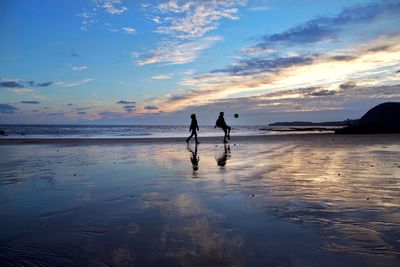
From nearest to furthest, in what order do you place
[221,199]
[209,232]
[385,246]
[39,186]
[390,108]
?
[385,246]
[209,232]
[221,199]
[39,186]
[390,108]

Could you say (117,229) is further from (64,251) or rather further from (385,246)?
(385,246)

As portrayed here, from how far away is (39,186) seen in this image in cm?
907

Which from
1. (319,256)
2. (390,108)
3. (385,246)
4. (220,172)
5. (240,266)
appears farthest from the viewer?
(390,108)

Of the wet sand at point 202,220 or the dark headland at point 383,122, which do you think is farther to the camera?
the dark headland at point 383,122

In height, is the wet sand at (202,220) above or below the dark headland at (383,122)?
below

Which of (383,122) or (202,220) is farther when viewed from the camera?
(383,122)

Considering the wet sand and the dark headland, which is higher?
the dark headland

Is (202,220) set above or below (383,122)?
below

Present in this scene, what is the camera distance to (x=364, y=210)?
245 inches

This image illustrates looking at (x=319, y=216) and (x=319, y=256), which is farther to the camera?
(x=319, y=216)

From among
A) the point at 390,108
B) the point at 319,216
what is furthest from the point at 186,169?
the point at 390,108

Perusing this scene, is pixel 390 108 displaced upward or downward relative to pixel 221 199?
upward

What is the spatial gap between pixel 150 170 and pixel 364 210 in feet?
24.6

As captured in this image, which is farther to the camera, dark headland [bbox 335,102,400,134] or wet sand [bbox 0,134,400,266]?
dark headland [bbox 335,102,400,134]
